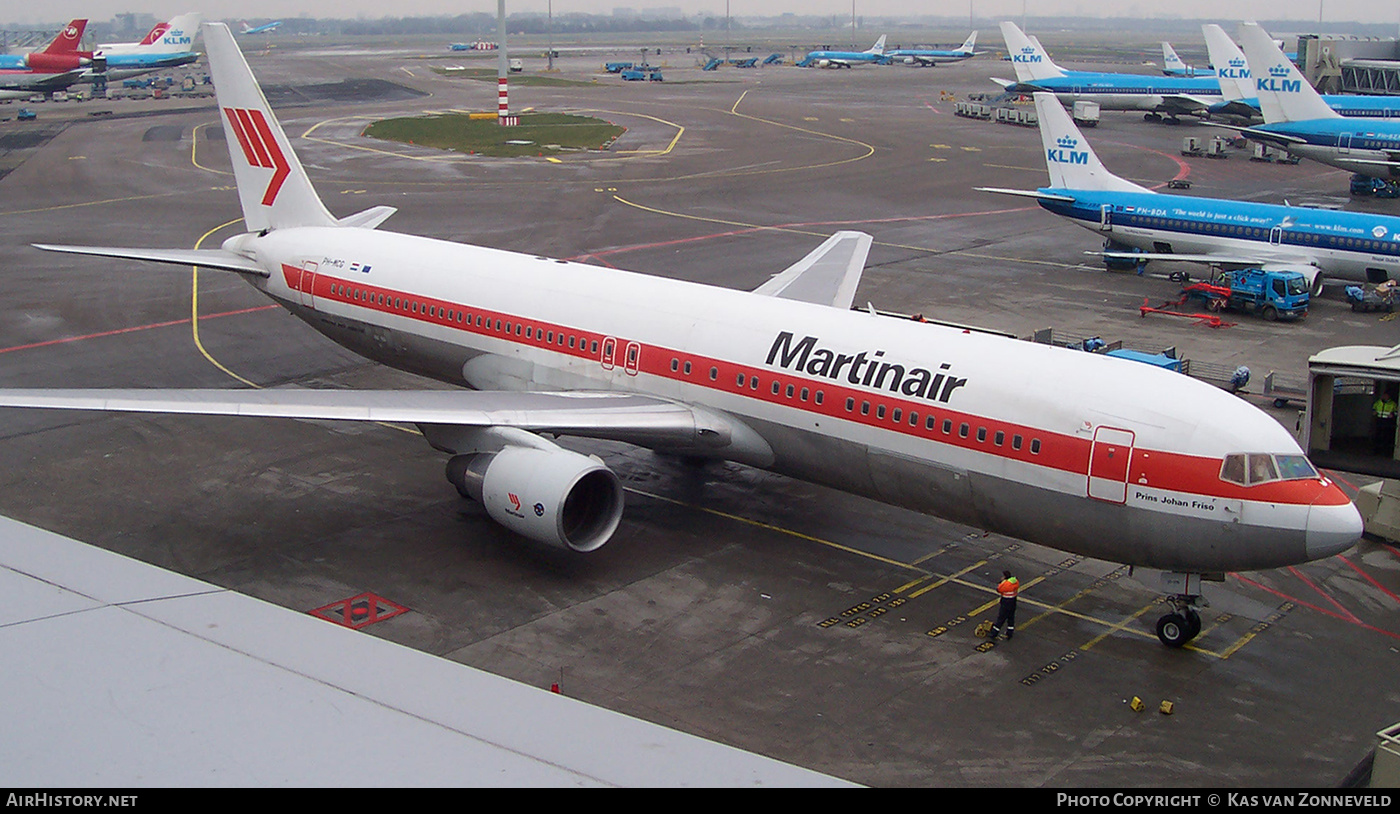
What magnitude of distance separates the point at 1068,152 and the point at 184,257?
35779mm

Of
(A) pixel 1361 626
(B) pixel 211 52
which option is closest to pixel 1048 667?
(A) pixel 1361 626

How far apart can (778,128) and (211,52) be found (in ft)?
228

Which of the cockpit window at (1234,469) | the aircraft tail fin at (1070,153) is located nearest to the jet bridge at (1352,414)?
the cockpit window at (1234,469)

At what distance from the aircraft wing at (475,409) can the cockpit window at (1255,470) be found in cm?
910

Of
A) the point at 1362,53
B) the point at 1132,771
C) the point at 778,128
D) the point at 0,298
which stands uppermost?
the point at 1362,53

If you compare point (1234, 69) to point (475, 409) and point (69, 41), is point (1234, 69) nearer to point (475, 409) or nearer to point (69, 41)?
point (475, 409)

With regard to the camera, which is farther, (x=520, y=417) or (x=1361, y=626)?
(x=520, y=417)

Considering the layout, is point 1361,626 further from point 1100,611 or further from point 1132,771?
point 1132,771

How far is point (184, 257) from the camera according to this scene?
29188mm

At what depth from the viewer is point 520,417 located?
2212 centimetres

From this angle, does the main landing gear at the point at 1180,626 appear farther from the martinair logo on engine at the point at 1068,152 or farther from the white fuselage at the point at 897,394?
the martinair logo on engine at the point at 1068,152

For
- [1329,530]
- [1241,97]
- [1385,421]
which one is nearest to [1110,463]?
[1329,530]

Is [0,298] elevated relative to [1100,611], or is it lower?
elevated

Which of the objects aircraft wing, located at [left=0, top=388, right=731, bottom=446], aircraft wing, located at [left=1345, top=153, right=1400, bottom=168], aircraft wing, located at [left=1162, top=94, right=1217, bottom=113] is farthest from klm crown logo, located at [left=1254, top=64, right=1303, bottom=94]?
aircraft wing, located at [left=0, top=388, right=731, bottom=446]
